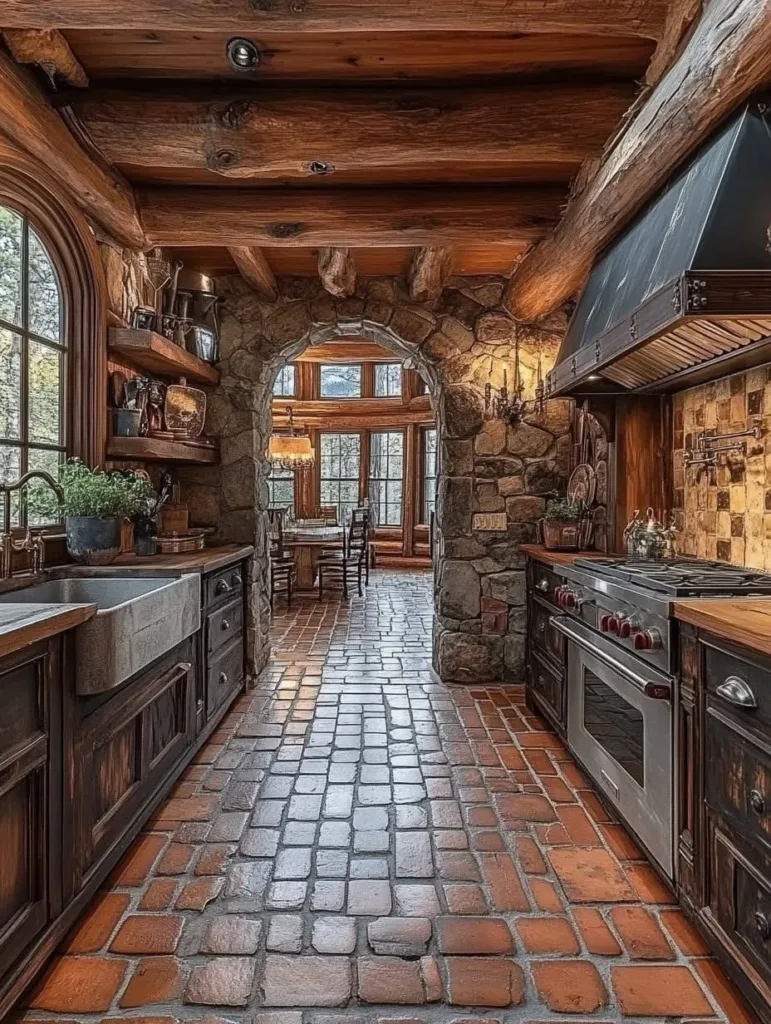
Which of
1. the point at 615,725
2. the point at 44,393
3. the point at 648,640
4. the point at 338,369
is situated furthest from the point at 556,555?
the point at 338,369

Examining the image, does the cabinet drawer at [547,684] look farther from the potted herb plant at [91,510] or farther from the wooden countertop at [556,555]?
the potted herb plant at [91,510]

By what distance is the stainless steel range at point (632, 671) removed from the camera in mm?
1860

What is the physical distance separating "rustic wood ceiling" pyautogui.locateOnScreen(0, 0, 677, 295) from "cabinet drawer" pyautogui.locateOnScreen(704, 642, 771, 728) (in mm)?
1882

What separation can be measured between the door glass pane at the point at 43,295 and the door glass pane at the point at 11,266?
0.08 meters

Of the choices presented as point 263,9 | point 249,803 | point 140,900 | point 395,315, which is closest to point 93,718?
point 140,900

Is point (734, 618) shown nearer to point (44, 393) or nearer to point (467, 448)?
point (467, 448)

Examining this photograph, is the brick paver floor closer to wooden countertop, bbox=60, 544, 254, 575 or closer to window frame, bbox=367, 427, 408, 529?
wooden countertop, bbox=60, 544, 254, 575

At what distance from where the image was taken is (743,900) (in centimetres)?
147

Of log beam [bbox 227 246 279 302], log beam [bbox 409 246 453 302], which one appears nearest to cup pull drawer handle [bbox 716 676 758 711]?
log beam [bbox 409 246 453 302]

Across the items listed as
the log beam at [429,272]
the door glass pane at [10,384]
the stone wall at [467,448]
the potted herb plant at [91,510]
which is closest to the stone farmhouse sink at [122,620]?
the potted herb plant at [91,510]

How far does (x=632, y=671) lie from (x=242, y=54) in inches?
97.9

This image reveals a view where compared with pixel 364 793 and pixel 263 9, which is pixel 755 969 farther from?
pixel 263 9

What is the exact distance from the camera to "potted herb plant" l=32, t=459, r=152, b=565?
8.81 ft

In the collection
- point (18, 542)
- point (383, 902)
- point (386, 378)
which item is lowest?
point (383, 902)
